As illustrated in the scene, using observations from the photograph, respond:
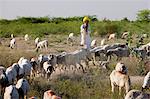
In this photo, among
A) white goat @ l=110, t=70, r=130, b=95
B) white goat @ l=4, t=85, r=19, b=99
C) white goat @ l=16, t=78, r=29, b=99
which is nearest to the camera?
white goat @ l=4, t=85, r=19, b=99

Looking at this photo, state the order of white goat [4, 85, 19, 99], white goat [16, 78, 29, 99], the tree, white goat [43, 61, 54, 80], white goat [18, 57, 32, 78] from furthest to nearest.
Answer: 1. the tree
2. white goat [43, 61, 54, 80]
3. white goat [18, 57, 32, 78]
4. white goat [16, 78, 29, 99]
5. white goat [4, 85, 19, 99]

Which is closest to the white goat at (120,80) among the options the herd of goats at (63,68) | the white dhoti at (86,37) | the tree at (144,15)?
the herd of goats at (63,68)

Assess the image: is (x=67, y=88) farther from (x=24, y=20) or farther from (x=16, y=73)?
(x=24, y=20)

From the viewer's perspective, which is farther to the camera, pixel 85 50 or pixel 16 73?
pixel 85 50

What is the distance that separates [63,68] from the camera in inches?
671

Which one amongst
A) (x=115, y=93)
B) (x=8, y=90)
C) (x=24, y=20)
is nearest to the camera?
(x=8, y=90)

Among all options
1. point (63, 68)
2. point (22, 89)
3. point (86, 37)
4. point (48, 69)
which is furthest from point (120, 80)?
point (86, 37)

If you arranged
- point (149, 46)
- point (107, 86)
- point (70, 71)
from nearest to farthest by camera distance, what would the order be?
point (107, 86) → point (70, 71) → point (149, 46)

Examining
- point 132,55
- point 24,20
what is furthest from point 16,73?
point 24,20

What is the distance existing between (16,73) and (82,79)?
2357 millimetres

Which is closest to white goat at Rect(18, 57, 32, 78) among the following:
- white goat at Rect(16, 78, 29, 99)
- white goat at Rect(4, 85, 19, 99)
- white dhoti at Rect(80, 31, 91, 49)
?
white goat at Rect(16, 78, 29, 99)

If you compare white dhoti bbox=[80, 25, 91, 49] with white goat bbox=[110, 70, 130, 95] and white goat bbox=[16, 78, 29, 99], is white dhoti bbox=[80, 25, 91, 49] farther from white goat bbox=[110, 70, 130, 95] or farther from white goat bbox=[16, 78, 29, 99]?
white goat bbox=[16, 78, 29, 99]

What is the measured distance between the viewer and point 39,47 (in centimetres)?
2539

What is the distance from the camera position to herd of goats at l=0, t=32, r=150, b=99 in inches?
449
